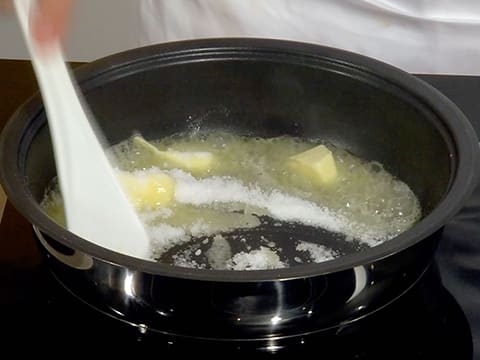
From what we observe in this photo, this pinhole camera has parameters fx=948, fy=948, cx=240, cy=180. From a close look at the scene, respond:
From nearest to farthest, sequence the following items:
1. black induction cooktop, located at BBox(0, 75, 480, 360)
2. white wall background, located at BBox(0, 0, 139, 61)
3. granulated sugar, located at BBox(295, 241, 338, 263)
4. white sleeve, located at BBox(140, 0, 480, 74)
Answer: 1. black induction cooktop, located at BBox(0, 75, 480, 360)
2. granulated sugar, located at BBox(295, 241, 338, 263)
3. white sleeve, located at BBox(140, 0, 480, 74)
4. white wall background, located at BBox(0, 0, 139, 61)

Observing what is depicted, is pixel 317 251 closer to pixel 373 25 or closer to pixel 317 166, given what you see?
pixel 317 166

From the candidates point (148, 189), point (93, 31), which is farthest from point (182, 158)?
point (93, 31)

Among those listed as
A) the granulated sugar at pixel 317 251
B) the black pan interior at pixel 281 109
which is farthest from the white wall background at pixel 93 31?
the granulated sugar at pixel 317 251

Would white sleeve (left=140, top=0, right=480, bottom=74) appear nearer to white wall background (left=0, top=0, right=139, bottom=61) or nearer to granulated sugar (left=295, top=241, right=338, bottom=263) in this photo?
granulated sugar (left=295, top=241, right=338, bottom=263)

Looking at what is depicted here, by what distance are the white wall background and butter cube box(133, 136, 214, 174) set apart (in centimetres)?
61

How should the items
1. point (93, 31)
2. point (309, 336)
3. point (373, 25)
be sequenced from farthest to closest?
point (93, 31)
point (373, 25)
point (309, 336)

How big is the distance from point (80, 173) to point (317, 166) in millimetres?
203

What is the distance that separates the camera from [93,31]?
1.41 m

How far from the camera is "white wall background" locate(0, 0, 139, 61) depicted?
1.38 meters

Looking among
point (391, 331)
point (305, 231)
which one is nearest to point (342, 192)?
point (305, 231)

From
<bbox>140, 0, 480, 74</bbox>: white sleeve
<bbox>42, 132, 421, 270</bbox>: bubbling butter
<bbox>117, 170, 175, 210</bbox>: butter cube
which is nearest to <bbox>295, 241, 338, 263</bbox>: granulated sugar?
<bbox>42, 132, 421, 270</bbox>: bubbling butter

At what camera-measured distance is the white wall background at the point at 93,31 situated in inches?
54.3

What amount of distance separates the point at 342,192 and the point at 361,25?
0.63 ft

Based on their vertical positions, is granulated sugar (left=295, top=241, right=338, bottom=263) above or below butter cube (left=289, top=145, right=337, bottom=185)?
below
